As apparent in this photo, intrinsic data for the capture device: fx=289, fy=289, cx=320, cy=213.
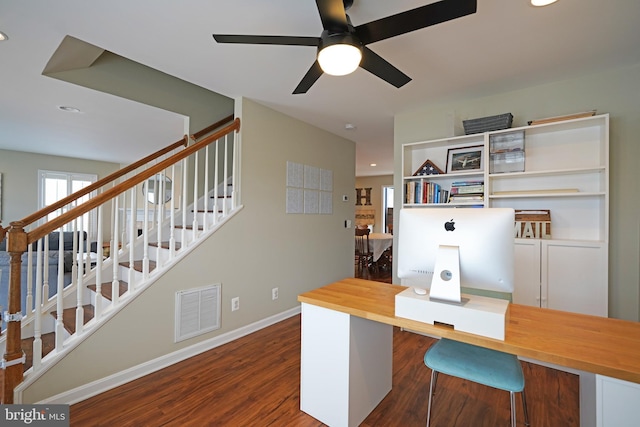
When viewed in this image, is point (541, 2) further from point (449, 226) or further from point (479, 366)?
point (479, 366)

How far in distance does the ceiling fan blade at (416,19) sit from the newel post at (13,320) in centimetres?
214

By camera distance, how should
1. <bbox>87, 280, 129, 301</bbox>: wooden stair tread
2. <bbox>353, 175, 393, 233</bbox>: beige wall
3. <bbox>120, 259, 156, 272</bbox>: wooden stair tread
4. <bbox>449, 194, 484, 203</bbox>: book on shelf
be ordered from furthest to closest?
<bbox>353, 175, 393, 233</bbox>: beige wall
<bbox>449, 194, 484, 203</bbox>: book on shelf
<bbox>120, 259, 156, 272</bbox>: wooden stair tread
<bbox>87, 280, 129, 301</bbox>: wooden stair tread

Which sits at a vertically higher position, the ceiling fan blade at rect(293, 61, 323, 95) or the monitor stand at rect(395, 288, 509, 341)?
the ceiling fan blade at rect(293, 61, 323, 95)

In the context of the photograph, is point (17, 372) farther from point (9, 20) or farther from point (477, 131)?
point (477, 131)

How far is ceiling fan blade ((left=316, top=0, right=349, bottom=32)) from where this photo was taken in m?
1.22

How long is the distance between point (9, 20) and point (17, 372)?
2.06 metres

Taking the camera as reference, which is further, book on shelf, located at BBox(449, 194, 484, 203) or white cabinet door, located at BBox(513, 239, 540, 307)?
book on shelf, located at BBox(449, 194, 484, 203)

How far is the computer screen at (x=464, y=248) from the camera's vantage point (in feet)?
4.04

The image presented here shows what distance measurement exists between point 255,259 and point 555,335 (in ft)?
8.27

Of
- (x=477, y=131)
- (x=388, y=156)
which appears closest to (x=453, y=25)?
(x=477, y=131)

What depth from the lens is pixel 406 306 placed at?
1.34 m

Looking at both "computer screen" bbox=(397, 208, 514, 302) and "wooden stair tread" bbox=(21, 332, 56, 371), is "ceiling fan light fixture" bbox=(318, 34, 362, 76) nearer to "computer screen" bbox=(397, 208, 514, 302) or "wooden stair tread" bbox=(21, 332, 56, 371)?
"computer screen" bbox=(397, 208, 514, 302)

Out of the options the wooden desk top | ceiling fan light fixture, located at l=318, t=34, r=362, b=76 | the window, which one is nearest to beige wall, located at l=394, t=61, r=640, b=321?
the wooden desk top

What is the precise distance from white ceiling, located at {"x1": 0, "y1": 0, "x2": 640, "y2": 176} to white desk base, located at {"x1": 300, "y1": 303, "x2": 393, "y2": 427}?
5.78 ft
